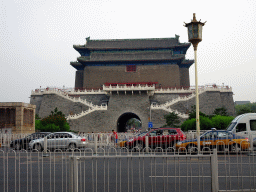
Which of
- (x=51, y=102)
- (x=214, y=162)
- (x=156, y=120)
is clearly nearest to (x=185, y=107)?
(x=156, y=120)

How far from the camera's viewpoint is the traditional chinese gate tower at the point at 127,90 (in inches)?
1606

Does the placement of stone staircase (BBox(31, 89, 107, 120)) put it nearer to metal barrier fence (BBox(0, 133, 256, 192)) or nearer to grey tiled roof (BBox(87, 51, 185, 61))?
grey tiled roof (BBox(87, 51, 185, 61))

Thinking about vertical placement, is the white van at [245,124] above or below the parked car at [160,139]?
above

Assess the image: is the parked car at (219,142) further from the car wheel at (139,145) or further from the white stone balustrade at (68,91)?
the white stone balustrade at (68,91)

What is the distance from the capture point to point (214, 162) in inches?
194

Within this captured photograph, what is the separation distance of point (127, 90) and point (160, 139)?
26849mm

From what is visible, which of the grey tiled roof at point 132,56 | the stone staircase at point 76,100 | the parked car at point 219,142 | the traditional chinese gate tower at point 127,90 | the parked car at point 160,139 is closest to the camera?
the parked car at point 219,142

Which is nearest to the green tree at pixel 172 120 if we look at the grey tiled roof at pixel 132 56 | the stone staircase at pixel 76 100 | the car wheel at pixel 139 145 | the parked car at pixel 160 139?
the stone staircase at pixel 76 100

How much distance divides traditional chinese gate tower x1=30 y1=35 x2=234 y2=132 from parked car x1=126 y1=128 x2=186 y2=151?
22.0 meters

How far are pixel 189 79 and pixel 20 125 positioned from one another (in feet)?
115

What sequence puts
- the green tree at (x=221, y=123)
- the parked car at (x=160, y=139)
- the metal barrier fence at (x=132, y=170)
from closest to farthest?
the metal barrier fence at (x=132, y=170) < the parked car at (x=160, y=139) < the green tree at (x=221, y=123)

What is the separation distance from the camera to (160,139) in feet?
52.4

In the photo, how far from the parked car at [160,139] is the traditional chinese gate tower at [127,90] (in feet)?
72.1

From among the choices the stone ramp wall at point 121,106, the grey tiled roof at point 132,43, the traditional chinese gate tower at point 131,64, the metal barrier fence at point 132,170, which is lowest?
the metal barrier fence at point 132,170
